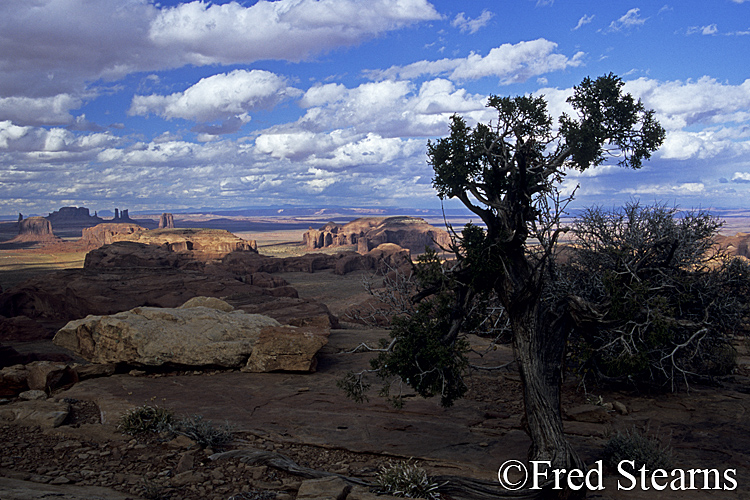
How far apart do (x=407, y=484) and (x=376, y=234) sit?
93665 millimetres

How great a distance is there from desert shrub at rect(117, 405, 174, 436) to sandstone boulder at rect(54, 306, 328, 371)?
4285 millimetres

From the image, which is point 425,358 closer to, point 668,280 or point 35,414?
point 668,280

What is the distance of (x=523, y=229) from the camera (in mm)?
7605

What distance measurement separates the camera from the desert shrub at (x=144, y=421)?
8.54m

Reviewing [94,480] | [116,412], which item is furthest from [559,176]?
[116,412]

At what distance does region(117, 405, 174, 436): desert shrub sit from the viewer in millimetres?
8539

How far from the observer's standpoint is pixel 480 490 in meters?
6.62

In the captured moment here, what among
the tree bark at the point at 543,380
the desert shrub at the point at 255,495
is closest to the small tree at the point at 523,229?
the tree bark at the point at 543,380

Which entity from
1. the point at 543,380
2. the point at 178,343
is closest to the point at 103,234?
the point at 178,343

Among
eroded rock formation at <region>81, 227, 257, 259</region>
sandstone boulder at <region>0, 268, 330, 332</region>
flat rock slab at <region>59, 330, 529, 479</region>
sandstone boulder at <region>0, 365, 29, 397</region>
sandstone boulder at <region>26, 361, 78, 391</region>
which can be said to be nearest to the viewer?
flat rock slab at <region>59, 330, 529, 479</region>

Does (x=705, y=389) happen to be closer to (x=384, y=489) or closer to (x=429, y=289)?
(x=429, y=289)

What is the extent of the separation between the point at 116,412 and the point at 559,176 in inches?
398

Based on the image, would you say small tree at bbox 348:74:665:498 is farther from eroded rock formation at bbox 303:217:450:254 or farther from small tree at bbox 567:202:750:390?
eroded rock formation at bbox 303:217:450:254

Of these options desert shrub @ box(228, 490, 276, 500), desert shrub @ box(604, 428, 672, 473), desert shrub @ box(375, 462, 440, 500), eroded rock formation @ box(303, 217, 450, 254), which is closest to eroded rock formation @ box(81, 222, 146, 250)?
eroded rock formation @ box(303, 217, 450, 254)
